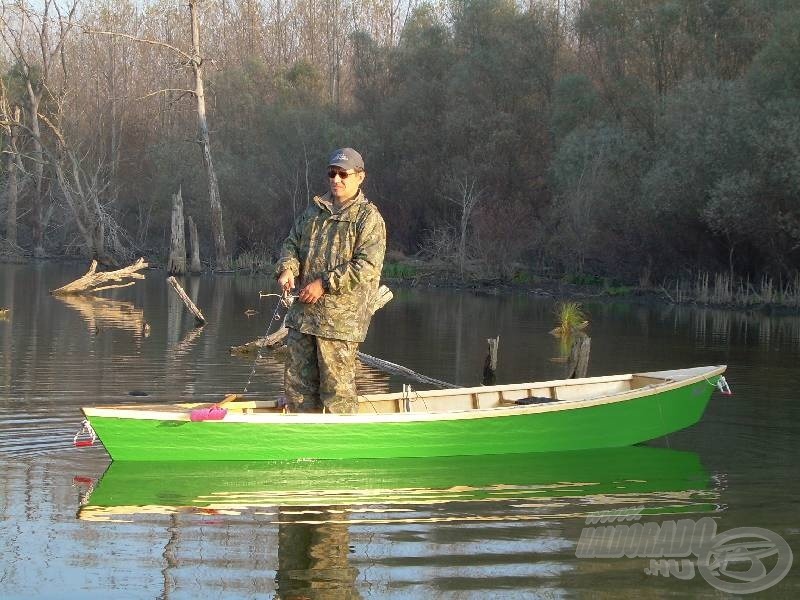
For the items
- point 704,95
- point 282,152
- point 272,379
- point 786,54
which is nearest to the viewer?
point 272,379

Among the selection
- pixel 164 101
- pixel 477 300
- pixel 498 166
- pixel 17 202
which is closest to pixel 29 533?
pixel 477 300

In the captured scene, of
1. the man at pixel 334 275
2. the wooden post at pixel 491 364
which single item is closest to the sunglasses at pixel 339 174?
the man at pixel 334 275

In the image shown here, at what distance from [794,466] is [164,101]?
162 ft

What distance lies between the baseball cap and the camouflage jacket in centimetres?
25

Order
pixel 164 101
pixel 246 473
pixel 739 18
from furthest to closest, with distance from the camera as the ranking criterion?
pixel 164 101, pixel 739 18, pixel 246 473

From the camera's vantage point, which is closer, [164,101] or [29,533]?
[29,533]

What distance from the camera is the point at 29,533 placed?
6828mm

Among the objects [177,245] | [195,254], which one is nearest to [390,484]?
[177,245]

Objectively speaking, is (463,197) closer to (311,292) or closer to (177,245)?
(177,245)

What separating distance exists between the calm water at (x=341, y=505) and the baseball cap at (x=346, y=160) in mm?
2130

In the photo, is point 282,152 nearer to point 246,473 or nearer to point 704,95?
point 704,95

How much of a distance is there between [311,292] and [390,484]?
1475mm

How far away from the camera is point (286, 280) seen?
8.03 meters

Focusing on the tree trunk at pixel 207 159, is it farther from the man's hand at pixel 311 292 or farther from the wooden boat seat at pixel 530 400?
the man's hand at pixel 311 292
